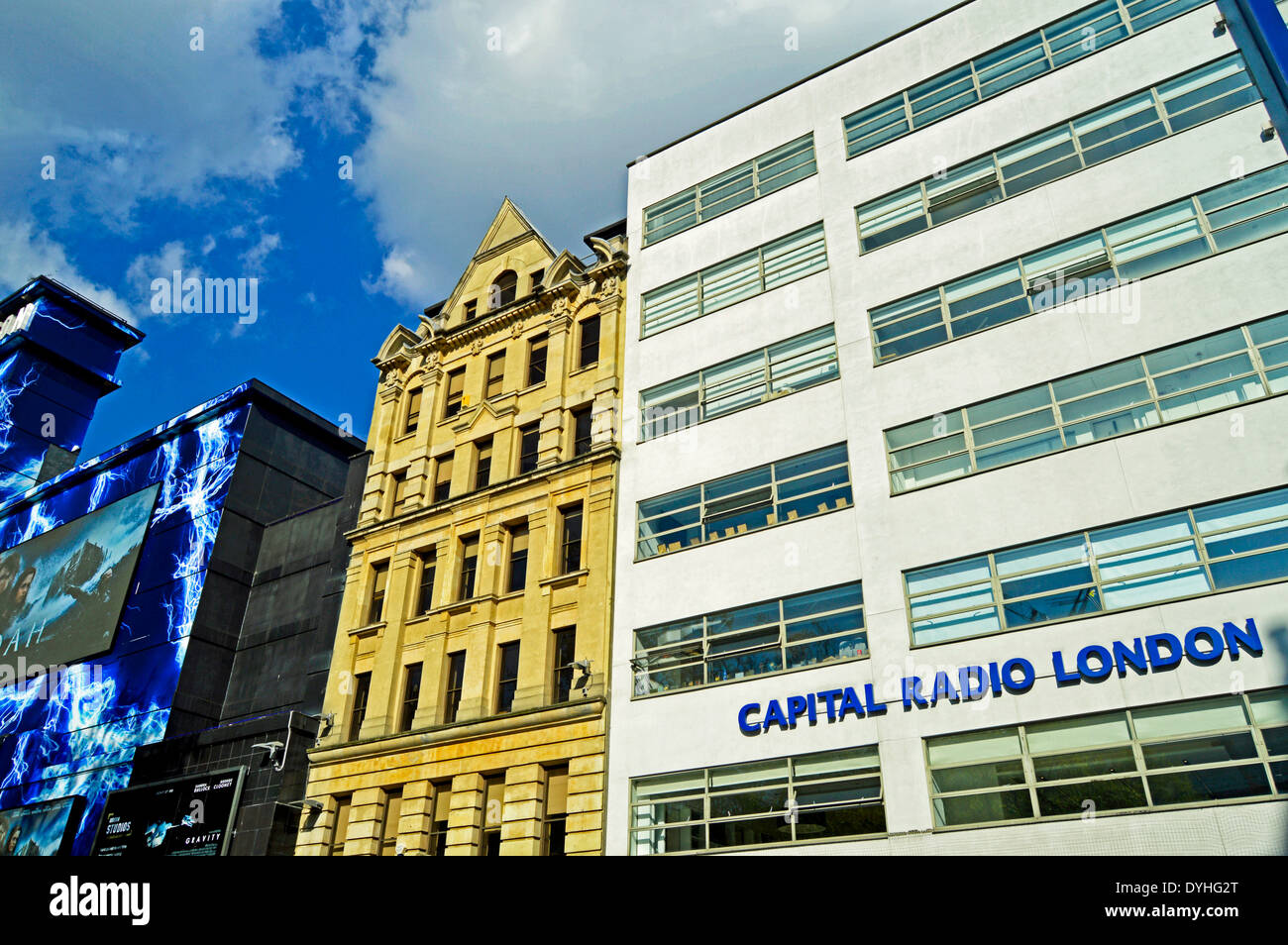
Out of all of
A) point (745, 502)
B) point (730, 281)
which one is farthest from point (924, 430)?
point (730, 281)

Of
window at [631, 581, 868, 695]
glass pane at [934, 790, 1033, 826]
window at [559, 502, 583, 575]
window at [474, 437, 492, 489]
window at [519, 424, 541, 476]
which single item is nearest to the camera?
glass pane at [934, 790, 1033, 826]

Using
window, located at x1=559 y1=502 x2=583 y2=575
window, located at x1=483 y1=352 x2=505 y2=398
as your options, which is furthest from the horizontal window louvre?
window, located at x1=483 y1=352 x2=505 y2=398

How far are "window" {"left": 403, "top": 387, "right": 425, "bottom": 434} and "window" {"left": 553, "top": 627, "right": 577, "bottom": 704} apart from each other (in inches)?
505

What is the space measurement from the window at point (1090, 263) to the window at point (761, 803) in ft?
36.7

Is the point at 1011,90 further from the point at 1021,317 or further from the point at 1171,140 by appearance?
the point at 1021,317

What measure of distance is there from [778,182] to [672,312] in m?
5.64

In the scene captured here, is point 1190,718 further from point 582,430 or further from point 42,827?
point 42,827

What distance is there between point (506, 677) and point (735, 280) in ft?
48.8

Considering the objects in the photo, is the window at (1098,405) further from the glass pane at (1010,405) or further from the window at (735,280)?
the window at (735,280)

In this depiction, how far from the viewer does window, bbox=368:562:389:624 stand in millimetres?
33875

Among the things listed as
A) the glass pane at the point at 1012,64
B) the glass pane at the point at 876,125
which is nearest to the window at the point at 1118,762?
the glass pane at the point at 1012,64

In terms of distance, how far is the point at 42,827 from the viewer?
41.3 metres

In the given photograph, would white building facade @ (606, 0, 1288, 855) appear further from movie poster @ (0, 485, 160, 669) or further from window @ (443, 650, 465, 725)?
movie poster @ (0, 485, 160, 669)
